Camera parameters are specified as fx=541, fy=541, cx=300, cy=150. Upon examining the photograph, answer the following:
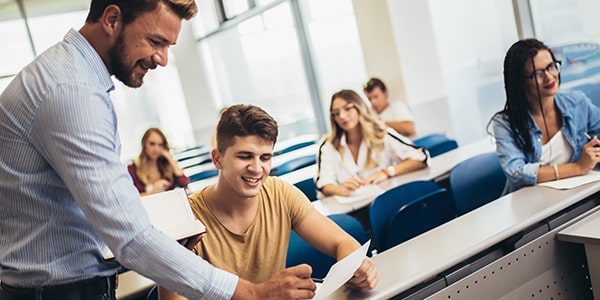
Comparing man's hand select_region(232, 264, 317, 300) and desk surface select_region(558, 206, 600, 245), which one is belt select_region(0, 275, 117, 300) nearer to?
man's hand select_region(232, 264, 317, 300)

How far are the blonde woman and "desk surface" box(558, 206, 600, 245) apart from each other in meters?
3.58

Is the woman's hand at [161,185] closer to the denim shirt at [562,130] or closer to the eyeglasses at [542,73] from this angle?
the denim shirt at [562,130]

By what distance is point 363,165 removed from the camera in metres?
3.66

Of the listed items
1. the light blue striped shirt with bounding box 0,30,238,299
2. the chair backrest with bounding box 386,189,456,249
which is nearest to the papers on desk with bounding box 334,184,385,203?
the chair backrest with bounding box 386,189,456,249

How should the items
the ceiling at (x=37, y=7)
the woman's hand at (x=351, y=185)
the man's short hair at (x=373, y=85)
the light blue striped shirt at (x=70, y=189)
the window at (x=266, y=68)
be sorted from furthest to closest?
the ceiling at (x=37, y=7) → the window at (x=266, y=68) → the man's short hair at (x=373, y=85) → the woman's hand at (x=351, y=185) → the light blue striped shirt at (x=70, y=189)

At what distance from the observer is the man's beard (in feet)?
3.99

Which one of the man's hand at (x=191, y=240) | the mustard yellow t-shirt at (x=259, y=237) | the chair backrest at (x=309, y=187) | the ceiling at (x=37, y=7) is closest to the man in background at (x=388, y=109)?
the chair backrest at (x=309, y=187)

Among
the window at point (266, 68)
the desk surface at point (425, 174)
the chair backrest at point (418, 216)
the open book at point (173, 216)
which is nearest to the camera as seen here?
the open book at point (173, 216)

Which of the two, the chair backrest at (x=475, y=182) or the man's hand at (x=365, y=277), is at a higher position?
the man's hand at (x=365, y=277)

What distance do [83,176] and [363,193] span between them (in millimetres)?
2275

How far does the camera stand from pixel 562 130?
259 centimetres

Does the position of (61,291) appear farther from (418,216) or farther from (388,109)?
(388,109)

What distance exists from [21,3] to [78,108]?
→ 27.5 feet

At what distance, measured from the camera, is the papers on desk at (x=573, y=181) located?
7.52ft
